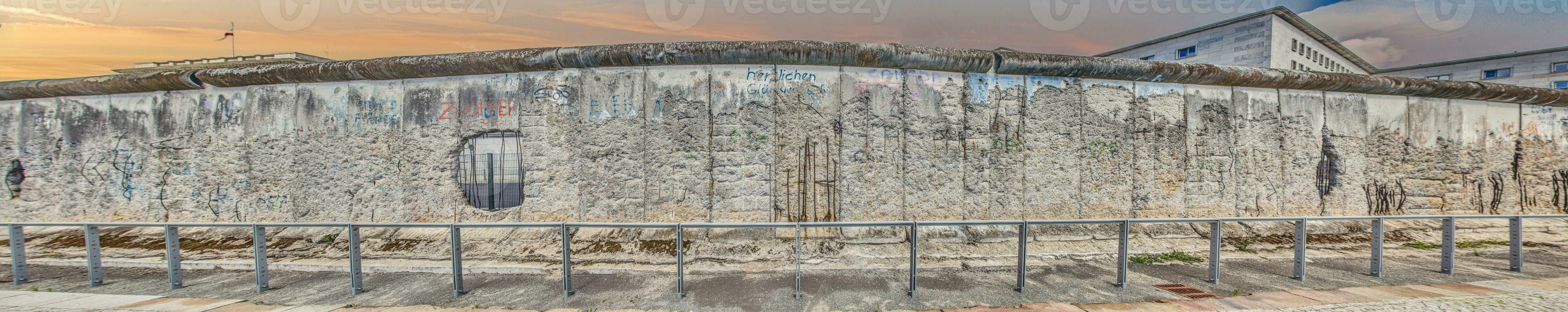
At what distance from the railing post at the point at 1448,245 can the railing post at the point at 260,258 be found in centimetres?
1059

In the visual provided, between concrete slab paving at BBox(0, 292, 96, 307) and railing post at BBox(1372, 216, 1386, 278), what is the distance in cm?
1112

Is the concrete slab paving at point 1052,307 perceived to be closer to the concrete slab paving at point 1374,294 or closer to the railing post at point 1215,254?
the railing post at point 1215,254

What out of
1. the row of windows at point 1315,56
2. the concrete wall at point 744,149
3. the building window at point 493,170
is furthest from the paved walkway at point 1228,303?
the row of windows at point 1315,56

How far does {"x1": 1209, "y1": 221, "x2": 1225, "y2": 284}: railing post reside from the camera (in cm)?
448

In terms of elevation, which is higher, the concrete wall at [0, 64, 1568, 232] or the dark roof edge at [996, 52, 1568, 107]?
the dark roof edge at [996, 52, 1568, 107]

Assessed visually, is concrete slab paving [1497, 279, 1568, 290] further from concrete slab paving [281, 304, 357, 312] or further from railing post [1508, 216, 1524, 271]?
concrete slab paving [281, 304, 357, 312]

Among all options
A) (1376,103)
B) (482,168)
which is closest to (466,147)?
(482,168)

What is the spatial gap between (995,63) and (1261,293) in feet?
9.69

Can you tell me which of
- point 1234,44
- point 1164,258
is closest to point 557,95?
point 1164,258

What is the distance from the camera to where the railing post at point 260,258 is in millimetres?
4395

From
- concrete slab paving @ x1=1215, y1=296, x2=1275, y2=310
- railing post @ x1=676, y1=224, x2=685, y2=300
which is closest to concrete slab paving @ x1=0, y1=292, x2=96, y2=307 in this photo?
railing post @ x1=676, y1=224, x2=685, y2=300

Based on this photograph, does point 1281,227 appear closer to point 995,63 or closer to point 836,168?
point 995,63

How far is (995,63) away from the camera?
5551mm

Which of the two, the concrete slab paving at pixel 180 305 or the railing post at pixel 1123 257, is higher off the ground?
the railing post at pixel 1123 257
